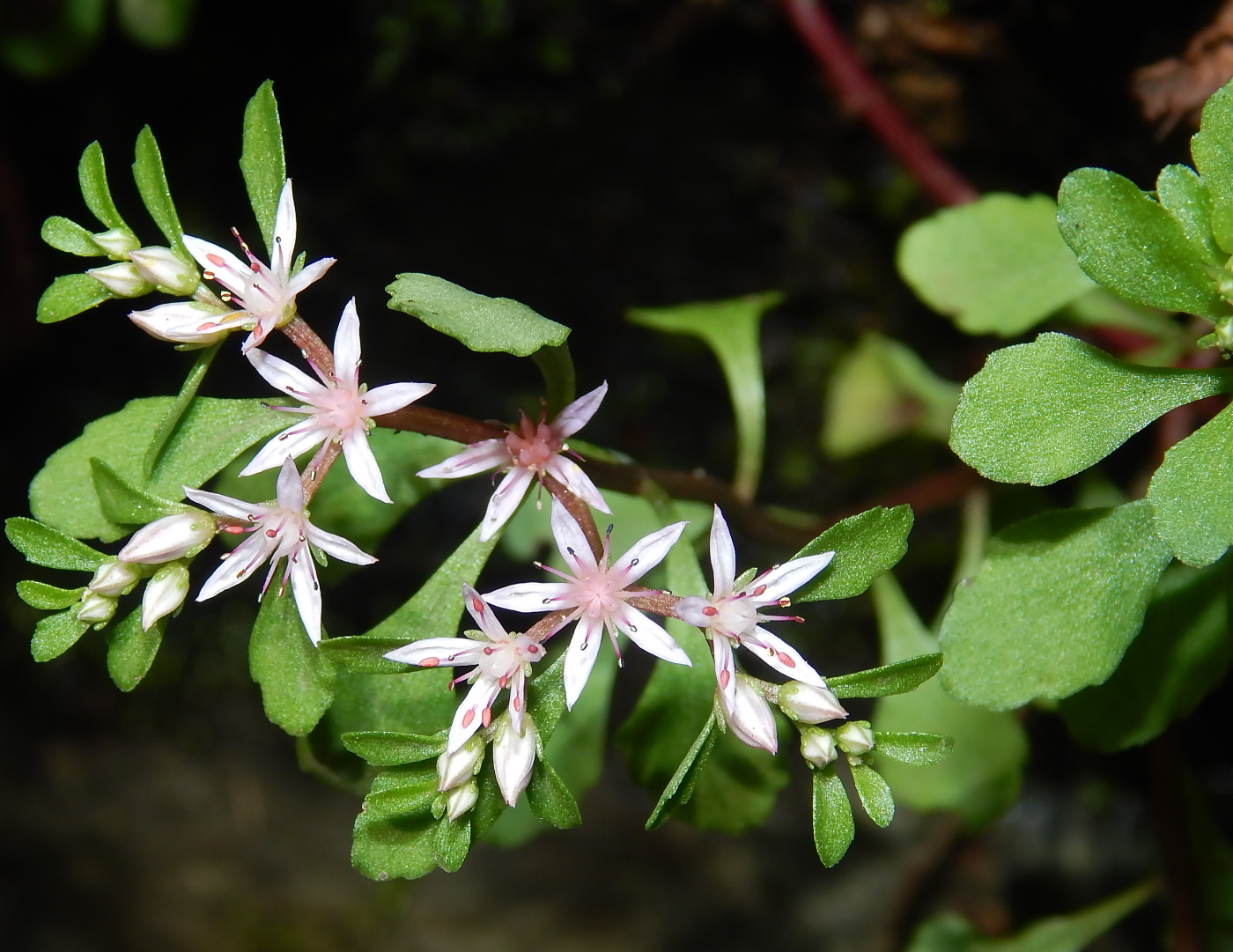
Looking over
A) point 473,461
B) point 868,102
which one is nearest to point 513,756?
point 473,461

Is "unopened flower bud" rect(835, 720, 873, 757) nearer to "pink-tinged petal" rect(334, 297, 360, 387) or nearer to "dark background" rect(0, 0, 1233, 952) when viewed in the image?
"pink-tinged petal" rect(334, 297, 360, 387)

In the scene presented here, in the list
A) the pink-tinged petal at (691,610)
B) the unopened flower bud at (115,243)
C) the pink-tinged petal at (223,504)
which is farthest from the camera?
the unopened flower bud at (115,243)

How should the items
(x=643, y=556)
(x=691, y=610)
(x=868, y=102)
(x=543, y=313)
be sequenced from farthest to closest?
(x=543, y=313)
(x=868, y=102)
(x=643, y=556)
(x=691, y=610)

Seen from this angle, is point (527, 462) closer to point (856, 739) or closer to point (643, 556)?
point (643, 556)

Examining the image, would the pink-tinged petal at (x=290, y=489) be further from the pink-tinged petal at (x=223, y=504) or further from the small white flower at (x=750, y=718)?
the small white flower at (x=750, y=718)

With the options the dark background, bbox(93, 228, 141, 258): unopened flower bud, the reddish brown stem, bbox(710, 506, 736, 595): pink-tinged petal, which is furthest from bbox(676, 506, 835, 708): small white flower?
the reddish brown stem

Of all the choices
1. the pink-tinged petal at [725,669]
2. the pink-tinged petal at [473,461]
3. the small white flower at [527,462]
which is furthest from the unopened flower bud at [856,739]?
the pink-tinged petal at [473,461]
